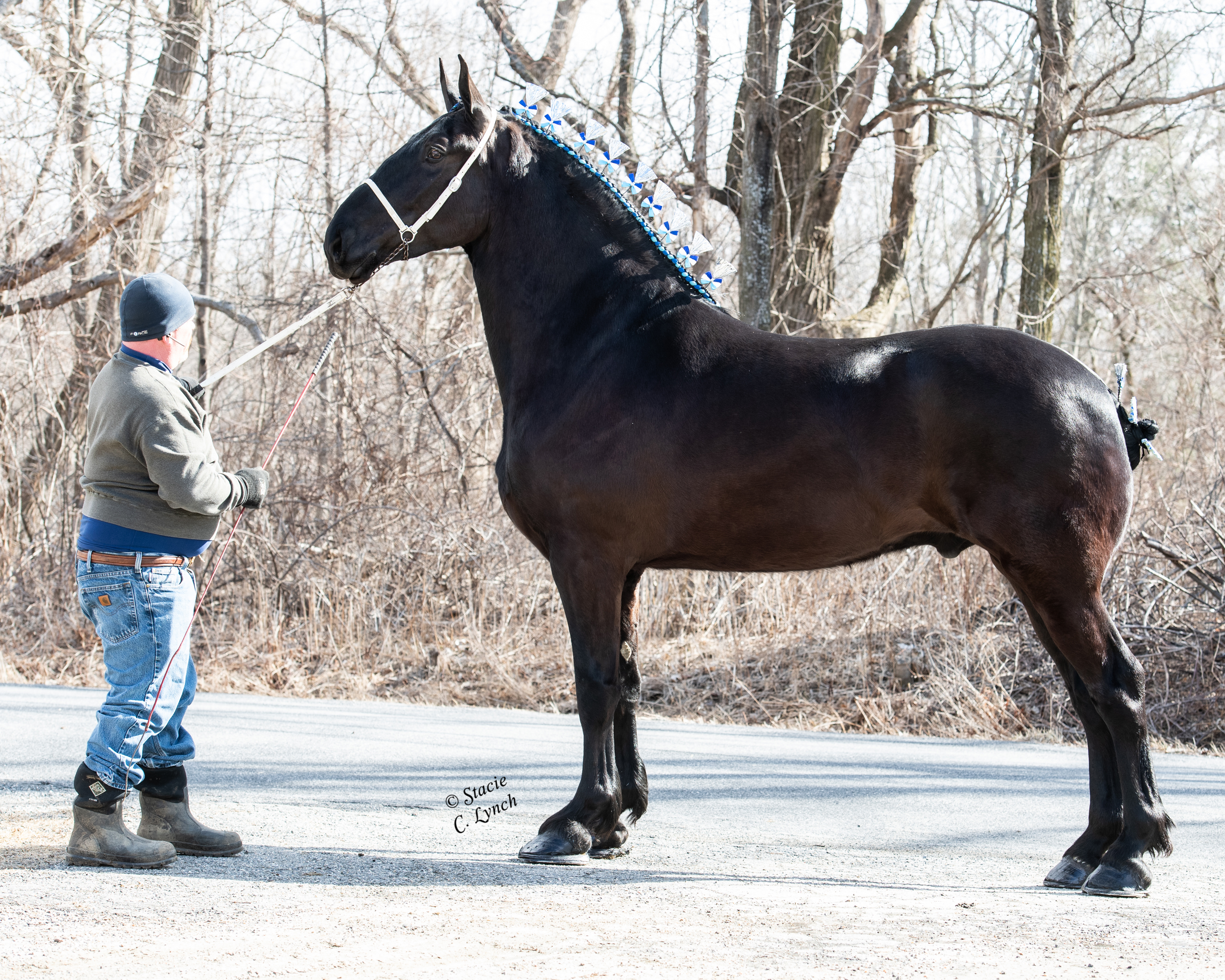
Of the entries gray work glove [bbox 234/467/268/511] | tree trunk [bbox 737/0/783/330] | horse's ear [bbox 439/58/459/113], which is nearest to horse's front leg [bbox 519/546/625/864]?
gray work glove [bbox 234/467/268/511]

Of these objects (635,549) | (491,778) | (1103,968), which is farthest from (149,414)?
(1103,968)

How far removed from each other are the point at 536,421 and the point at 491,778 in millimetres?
2433

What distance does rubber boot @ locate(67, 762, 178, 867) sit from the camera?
407 centimetres

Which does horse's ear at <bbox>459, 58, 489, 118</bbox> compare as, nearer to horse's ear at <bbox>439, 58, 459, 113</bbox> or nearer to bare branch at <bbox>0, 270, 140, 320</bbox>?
horse's ear at <bbox>439, 58, 459, 113</bbox>

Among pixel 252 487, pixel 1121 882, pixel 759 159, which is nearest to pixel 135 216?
pixel 759 159

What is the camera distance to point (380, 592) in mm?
10914

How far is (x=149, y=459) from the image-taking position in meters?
3.99

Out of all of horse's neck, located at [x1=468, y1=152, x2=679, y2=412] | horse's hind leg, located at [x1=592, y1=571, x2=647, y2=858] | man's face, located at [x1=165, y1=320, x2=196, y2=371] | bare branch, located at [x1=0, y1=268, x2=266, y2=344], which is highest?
bare branch, located at [x1=0, y1=268, x2=266, y2=344]

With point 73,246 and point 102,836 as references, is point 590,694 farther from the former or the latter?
point 73,246

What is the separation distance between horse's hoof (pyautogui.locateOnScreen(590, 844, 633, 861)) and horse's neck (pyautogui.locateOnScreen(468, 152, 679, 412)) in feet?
5.49

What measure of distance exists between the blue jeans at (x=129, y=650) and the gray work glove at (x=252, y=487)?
35 centimetres

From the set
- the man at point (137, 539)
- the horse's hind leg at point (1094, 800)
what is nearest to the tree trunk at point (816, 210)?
the horse's hind leg at point (1094, 800)

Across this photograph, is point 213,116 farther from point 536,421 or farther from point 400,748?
point 536,421

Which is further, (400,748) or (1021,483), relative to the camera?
(400,748)
